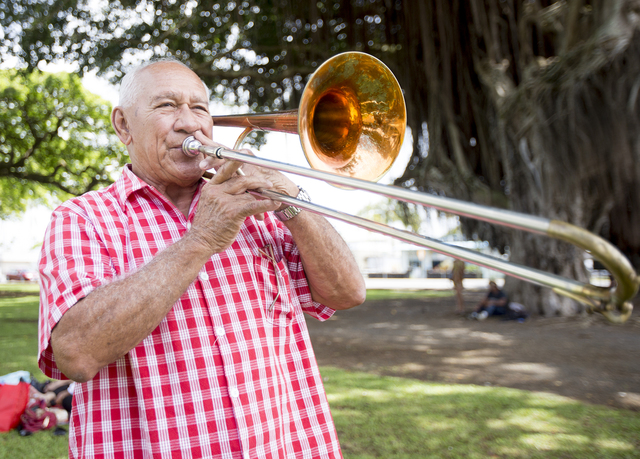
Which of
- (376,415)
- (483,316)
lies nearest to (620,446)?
(376,415)

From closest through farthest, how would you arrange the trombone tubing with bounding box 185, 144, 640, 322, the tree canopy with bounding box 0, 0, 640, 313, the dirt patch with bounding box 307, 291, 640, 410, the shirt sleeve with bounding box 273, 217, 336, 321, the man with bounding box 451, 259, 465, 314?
the trombone tubing with bounding box 185, 144, 640, 322 < the shirt sleeve with bounding box 273, 217, 336, 321 < the dirt patch with bounding box 307, 291, 640, 410 < the tree canopy with bounding box 0, 0, 640, 313 < the man with bounding box 451, 259, 465, 314

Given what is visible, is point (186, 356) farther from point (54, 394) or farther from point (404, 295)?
point (404, 295)

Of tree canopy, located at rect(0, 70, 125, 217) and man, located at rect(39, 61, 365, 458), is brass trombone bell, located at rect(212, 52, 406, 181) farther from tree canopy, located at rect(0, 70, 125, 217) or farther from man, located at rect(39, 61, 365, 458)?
tree canopy, located at rect(0, 70, 125, 217)

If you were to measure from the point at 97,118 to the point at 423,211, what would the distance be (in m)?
11.7

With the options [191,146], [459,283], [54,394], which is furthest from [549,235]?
[459,283]

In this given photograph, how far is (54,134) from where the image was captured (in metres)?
16.1

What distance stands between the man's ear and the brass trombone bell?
29cm

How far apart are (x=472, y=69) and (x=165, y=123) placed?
1175cm

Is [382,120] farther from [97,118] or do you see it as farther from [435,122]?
[97,118]

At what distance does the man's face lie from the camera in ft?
4.95

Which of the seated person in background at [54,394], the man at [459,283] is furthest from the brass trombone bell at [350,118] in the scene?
the man at [459,283]

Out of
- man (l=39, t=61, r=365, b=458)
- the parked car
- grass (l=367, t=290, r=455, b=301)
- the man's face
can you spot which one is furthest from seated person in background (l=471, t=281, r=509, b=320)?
the parked car

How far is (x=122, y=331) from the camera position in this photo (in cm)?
115

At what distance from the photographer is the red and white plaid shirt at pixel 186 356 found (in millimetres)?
1221
